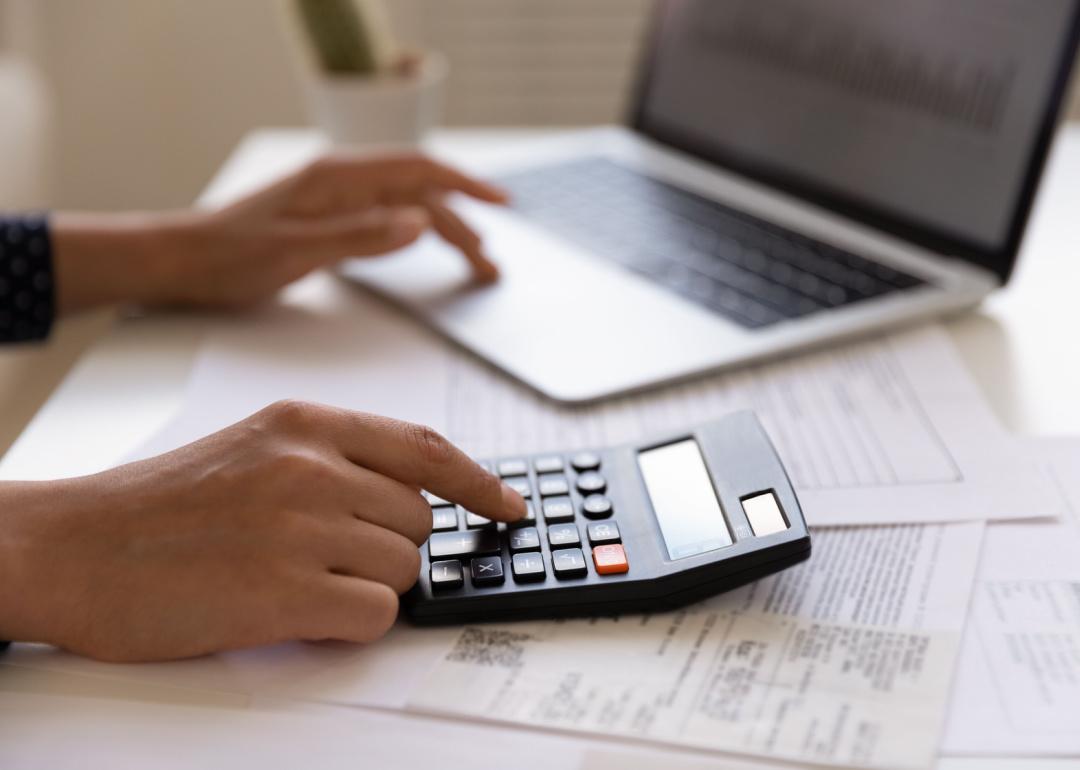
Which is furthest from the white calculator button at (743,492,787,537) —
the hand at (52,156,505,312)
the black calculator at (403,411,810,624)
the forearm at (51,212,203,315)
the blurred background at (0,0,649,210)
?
the blurred background at (0,0,649,210)

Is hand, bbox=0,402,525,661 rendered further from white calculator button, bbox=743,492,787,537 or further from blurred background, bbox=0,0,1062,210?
blurred background, bbox=0,0,1062,210

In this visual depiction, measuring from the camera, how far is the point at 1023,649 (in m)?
0.42

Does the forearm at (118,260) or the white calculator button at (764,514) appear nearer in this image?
the white calculator button at (764,514)

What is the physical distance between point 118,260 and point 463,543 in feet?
1.39

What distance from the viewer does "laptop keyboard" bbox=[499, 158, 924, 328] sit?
0.71 meters

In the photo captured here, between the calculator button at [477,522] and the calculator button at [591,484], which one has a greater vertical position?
the calculator button at [591,484]

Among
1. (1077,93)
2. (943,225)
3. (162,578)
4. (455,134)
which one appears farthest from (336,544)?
(1077,93)

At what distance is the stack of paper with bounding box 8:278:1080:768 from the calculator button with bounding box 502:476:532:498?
0.06 m

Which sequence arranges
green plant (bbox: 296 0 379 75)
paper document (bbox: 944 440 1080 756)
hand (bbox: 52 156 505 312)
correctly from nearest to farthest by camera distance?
paper document (bbox: 944 440 1080 756)
hand (bbox: 52 156 505 312)
green plant (bbox: 296 0 379 75)

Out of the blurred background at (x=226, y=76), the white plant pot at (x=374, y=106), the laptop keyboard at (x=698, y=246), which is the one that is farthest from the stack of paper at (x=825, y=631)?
the blurred background at (x=226, y=76)

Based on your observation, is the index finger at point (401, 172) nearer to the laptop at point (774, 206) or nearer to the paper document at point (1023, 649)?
the laptop at point (774, 206)

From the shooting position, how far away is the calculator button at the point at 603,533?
0.47 metres

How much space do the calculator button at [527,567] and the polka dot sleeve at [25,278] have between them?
0.48m

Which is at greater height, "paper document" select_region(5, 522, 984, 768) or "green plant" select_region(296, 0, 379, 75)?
"green plant" select_region(296, 0, 379, 75)
